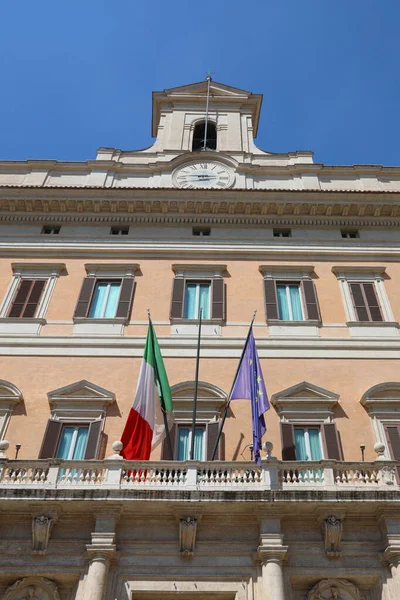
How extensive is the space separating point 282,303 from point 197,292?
2.33 metres

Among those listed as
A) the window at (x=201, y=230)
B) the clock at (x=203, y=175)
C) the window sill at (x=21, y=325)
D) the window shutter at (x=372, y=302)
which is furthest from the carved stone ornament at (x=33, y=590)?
the clock at (x=203, y=175)

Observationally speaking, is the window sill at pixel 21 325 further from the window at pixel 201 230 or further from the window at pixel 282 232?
the window at pixel 282 232

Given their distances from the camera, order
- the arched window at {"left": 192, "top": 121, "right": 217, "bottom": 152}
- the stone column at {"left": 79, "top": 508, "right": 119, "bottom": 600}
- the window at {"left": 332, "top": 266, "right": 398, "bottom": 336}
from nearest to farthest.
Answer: the stone column at {"left": 79, "top": 508, "right": 119, "bottom": 600} < the window at {"left": 332, "top": 266, "right": 398, "bottom": 336} < the arched window at {"left": 192, "top": 121, "right": 217, "bottom": 152}

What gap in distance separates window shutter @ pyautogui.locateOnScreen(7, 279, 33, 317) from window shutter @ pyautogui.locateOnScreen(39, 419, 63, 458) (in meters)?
3.97

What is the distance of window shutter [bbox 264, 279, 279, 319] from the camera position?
16250mm

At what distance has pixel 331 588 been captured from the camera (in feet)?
34.7

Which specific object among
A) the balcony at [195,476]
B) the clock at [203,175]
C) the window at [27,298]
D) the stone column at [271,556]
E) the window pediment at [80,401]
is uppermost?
the clock at [203,175]

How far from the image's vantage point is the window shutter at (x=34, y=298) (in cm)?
1631

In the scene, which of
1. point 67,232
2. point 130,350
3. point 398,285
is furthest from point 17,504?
point 398,285

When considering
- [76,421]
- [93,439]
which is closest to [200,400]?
[93,439]

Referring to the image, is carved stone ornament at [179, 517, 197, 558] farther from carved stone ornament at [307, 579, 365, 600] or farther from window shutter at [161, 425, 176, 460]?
carved stone ornament at [307, 579, 365, 600]

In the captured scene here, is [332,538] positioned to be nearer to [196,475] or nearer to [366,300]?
[196,475]

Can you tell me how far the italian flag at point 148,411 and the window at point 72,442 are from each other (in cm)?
132

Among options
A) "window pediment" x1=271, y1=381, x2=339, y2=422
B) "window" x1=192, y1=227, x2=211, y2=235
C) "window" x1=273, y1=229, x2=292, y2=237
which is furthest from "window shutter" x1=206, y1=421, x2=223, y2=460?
"window" x1=273, y1=229, x2=292, y2=237
